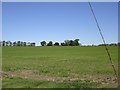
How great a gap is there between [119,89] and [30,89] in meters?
3.47

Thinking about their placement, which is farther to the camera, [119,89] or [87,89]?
[87,89]

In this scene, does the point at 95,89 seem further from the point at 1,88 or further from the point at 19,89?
the point at 1,88

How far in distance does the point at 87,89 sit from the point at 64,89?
95cm

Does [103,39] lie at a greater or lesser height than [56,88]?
greater

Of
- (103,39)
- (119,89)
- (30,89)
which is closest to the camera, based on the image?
(103,39)

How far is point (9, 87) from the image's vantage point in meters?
11.2

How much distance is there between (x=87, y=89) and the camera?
35.5ft

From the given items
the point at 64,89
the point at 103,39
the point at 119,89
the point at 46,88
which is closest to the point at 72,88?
the point at 64,89

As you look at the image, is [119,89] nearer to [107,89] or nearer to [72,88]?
[107,89]

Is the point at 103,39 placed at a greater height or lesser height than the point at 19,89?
greater

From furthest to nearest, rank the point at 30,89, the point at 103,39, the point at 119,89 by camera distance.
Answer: the point at 30,89
the point at 119,89
the point at 103,39

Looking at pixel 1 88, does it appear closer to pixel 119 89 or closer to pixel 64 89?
pixel 64 89

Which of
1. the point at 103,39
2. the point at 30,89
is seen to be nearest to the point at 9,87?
the point at 30,89

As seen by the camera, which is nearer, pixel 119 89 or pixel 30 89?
pixel 119 89
